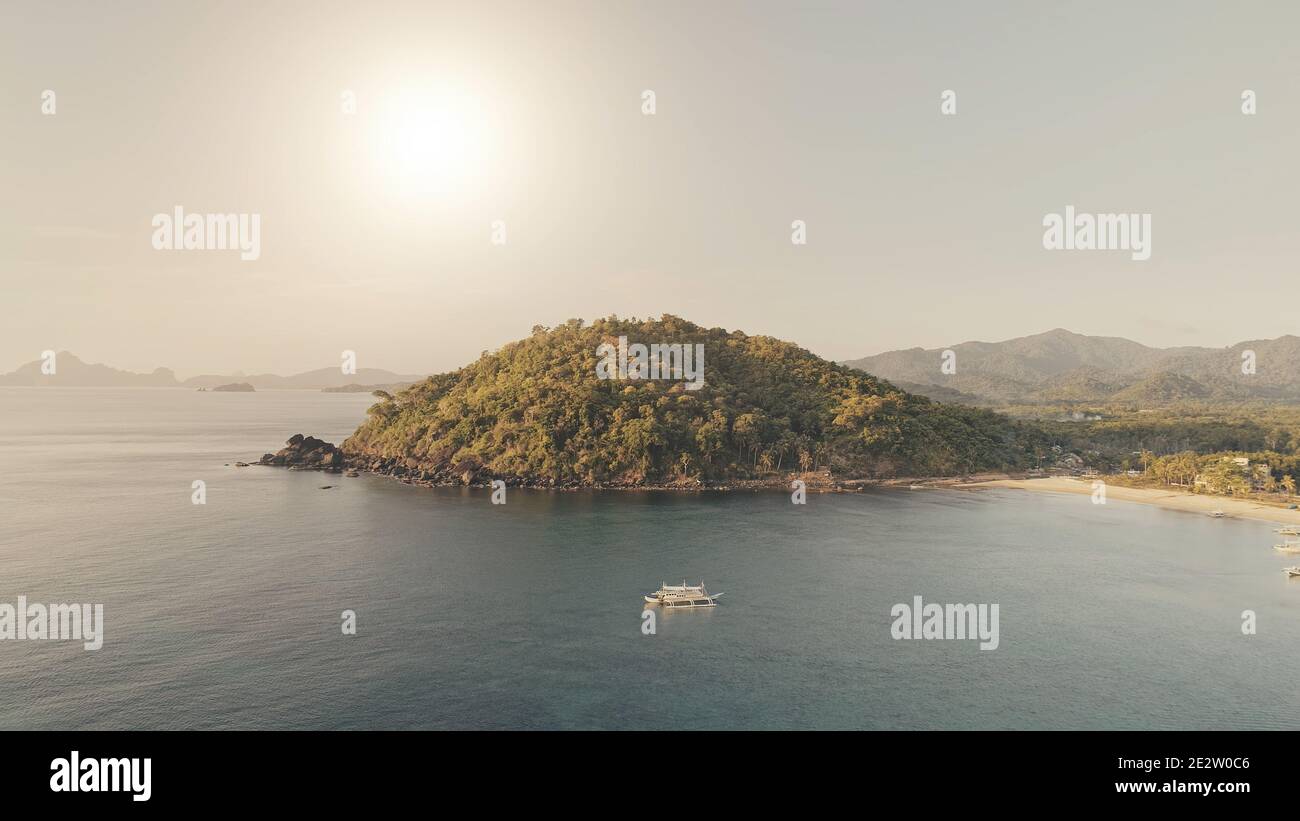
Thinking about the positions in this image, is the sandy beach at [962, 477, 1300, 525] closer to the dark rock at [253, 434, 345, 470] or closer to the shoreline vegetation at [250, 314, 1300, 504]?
the shoreline vegetation at [250, 314, 1300, 504]

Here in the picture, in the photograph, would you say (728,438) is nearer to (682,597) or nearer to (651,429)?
(651,429)

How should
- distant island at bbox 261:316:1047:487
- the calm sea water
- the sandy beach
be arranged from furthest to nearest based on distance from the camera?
1. distant island at bbox 261:316:1047:487
2. the sandy beach
3. the calm sea water

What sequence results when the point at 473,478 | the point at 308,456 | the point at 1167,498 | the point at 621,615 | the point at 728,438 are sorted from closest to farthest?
the point at 621,615
the point at 1167,498
the point at 473,478
the point at 728,438
the point at 308,456

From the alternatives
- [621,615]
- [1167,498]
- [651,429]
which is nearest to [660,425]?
[651,429]

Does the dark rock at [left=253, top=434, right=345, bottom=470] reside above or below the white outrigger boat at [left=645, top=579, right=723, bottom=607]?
above

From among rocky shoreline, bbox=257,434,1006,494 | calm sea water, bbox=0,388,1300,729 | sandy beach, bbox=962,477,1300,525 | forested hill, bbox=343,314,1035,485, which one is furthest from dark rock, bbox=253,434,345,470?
sandy beach, bbox=962,477,1300,525

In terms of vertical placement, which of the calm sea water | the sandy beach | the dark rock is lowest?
the calm sea water
